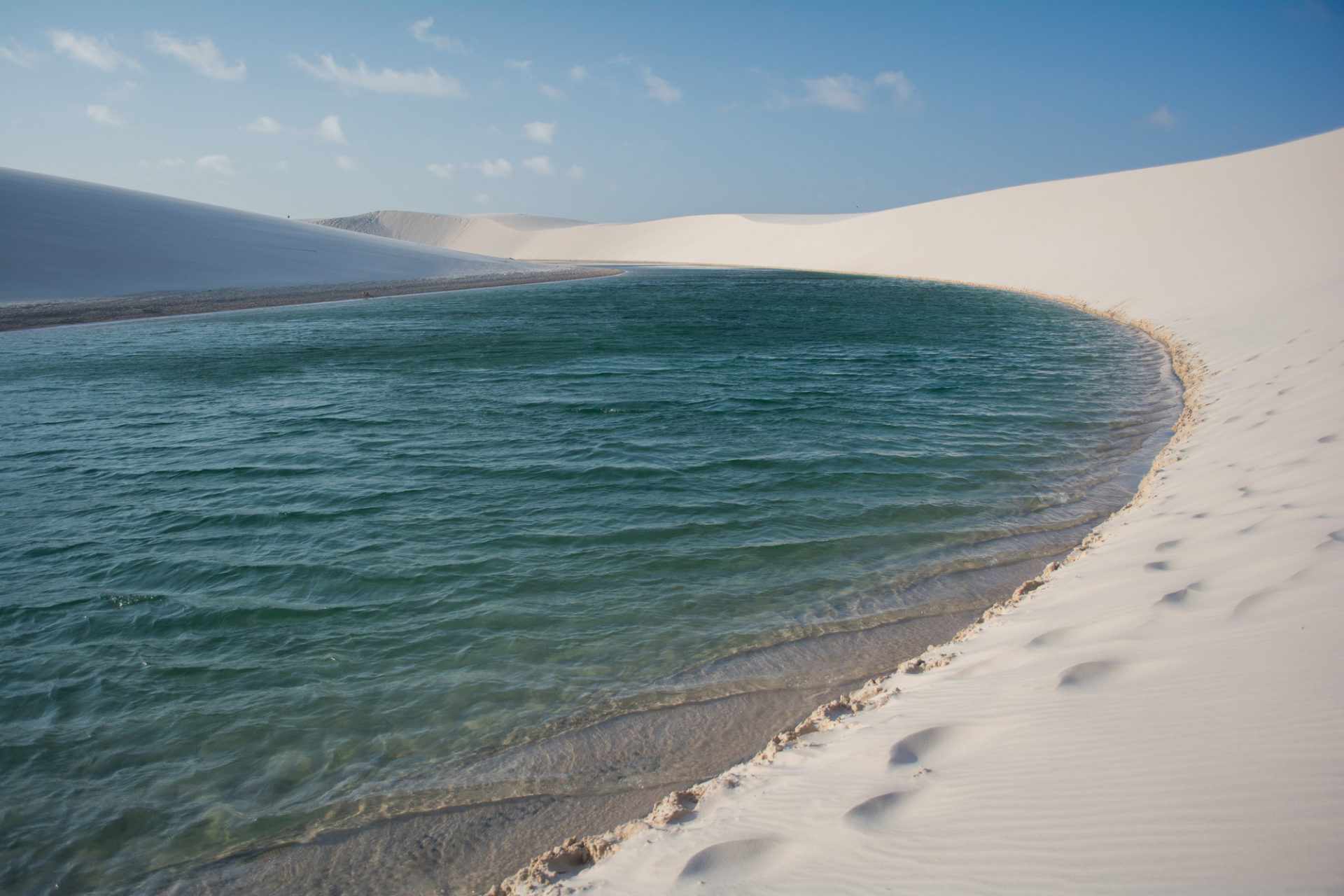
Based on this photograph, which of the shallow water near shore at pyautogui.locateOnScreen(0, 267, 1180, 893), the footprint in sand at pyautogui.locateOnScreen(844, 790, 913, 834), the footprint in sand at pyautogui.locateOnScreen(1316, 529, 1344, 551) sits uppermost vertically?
the footprint in sand at pyautogui.locateOnScreen(1316, 529, 1344, 551)

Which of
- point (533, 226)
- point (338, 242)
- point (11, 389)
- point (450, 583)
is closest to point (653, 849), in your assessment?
point (450, 583)

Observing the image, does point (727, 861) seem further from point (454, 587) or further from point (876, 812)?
point (454, 587)

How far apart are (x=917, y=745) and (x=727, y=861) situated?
849mm

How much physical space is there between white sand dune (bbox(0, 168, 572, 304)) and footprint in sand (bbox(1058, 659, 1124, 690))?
3450 cm

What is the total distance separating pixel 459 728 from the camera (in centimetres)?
366

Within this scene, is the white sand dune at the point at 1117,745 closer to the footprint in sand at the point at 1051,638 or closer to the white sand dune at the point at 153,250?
the footprint in sand at the point at 1051,638

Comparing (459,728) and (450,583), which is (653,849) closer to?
(459,728)

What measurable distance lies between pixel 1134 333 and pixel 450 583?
1919 centimetres

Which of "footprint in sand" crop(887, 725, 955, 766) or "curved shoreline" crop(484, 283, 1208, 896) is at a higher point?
"footprint in sand" crop(887, 725, 955, 766)

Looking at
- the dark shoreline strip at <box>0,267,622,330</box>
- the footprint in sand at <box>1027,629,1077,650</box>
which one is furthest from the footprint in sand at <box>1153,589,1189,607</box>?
the dark shoreline strip at <box>0,267,622,330</box>

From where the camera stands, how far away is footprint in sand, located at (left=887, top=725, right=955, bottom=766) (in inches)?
98.4

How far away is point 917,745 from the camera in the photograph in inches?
102

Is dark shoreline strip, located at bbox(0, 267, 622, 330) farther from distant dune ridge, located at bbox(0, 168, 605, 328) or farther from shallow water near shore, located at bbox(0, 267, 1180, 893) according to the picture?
shallow water near shore, located at bbox(0, 267, 1180, 893)

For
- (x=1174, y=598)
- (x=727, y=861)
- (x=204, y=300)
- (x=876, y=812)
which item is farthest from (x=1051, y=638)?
(x=204, y=300)
